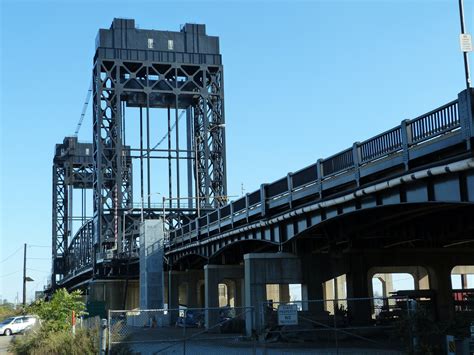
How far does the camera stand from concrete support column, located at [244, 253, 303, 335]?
1475 inches

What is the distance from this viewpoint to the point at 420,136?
22.3 metres

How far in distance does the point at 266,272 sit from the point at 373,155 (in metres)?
13.8

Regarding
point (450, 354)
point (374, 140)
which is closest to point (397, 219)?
point (374, 140)

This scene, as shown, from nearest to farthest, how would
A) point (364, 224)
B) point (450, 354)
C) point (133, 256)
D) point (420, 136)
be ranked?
point (450, 354)
point (420, 136)
point (364, 224)
point (133, 256)

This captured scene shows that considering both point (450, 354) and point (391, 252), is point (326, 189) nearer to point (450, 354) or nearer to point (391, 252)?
point (450, 354)

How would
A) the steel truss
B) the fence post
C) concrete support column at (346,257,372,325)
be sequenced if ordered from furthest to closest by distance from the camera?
the steel truss → concrete support column at (346,257,372,325) → the fence post

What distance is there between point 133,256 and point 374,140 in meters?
57.0

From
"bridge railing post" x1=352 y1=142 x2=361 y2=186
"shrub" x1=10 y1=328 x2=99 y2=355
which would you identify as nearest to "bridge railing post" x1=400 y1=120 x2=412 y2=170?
"bridge railing post" x1=352 y1=142 x2=361 y2=186

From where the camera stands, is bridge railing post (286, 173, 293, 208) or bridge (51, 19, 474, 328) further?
bridge railing post (286, 173, 293, 208)

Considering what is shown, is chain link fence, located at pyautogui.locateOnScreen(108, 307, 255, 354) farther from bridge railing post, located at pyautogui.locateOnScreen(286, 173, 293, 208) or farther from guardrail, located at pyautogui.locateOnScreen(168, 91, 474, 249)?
guardrail, located at pyautogui.locateOnScreen(168, 91, 474, 249)

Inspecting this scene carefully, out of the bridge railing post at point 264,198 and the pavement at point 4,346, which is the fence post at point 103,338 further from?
the bridge railing post at point 264,198

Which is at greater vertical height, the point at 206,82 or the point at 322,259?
the point at 206,82

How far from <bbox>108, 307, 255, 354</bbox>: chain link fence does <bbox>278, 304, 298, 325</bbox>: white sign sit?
99 centimetres

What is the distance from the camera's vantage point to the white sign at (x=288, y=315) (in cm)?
2319
